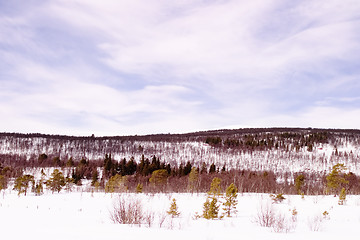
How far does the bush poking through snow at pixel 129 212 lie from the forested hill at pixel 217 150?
96.6m

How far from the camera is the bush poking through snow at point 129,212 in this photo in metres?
7.02

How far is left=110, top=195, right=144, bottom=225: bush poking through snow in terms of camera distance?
7022 millimetres

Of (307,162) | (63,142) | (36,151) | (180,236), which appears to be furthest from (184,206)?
(63,142)

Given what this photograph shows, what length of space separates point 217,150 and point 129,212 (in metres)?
127

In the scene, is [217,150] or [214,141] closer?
[217,150]


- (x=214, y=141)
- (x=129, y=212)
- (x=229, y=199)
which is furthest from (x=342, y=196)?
(x=214, y=141)

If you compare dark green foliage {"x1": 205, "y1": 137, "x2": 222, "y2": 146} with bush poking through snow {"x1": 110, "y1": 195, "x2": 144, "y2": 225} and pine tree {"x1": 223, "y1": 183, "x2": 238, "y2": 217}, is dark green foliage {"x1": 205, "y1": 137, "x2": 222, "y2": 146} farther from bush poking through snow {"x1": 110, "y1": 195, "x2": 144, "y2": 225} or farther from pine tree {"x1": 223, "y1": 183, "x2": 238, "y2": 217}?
bush poking through snow {"x1": 110, "y1": 195, "x2": 144, "y2": 225}

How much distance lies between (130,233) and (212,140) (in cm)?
14055

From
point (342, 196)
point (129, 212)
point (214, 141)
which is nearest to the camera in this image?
point (129, 212)

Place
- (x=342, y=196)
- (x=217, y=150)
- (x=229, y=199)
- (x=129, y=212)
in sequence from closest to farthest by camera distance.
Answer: (x=129, y=212) < (x=229, y=199) < (x=342, y=196) < (x=217, y=150)

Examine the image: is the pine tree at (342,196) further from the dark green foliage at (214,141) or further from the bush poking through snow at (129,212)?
the dark green foliage at (214,141)

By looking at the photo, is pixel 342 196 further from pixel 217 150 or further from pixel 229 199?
pixel 217 150

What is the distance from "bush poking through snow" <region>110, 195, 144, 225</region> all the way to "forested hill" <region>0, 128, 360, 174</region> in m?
96.6

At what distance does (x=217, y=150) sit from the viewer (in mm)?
131875
